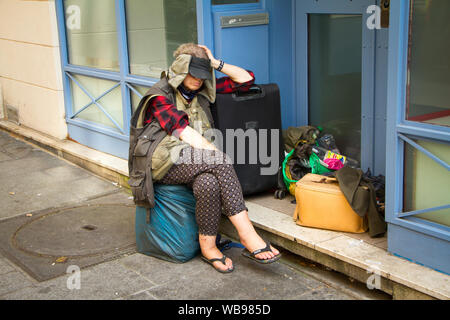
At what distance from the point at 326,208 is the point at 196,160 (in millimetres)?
960

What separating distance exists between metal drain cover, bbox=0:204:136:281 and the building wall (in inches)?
84.1

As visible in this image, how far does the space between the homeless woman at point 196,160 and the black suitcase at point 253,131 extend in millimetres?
246

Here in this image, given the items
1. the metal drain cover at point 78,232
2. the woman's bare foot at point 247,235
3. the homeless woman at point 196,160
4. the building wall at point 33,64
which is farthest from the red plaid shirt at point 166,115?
the building wall at point 33,64

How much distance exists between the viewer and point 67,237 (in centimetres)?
499

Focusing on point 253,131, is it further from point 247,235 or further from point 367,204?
point 367,204

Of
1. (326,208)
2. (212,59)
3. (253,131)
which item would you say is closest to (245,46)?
(212,59)

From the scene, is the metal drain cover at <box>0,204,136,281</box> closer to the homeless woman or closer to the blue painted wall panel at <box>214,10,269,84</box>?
the homeless woman

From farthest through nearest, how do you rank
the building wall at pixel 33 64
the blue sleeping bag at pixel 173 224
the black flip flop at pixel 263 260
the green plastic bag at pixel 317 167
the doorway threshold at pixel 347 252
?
the building wall at pixel 33 64 < the green plastic bag at pixel 317 167 < the blue sleeping bag at pixel 173 224 < the black flip flop at pixel 263 260 < the doorway threshold at pixel 347 252

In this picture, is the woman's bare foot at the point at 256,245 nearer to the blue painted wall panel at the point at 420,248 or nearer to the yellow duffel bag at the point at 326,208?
the yellow duffel bag at the point at 326,208

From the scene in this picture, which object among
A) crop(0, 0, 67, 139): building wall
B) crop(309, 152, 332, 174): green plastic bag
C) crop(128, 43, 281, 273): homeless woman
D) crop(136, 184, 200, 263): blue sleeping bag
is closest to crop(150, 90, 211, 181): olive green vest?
crop(128, 43, 281, 273): homeless woman

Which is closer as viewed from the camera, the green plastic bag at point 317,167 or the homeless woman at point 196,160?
the homeless woman at point 196,160

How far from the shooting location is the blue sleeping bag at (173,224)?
4395mm

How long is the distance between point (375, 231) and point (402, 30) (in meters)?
1.35
